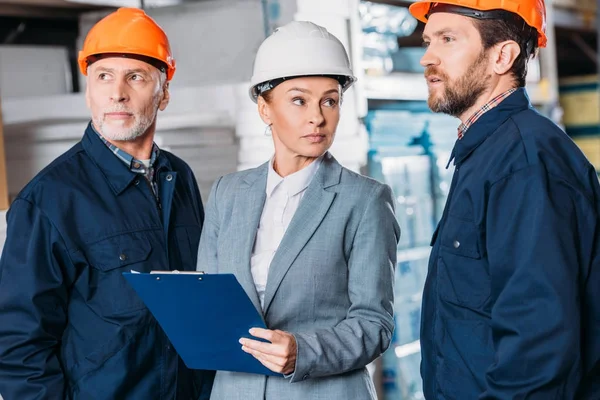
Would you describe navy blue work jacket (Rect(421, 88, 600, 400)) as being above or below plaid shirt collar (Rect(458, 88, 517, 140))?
below

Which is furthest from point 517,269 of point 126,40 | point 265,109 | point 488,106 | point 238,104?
point 238,104

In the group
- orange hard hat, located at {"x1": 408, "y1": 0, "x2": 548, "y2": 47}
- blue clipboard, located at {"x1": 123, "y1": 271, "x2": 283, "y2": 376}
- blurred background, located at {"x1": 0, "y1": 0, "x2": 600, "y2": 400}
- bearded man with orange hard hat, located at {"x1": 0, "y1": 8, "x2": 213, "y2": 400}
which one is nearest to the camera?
blue clipboard, located at {"x1": 123, "y1": 271, "x2": 283, "y2": 376}

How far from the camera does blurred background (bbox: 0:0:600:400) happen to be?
11.3 feet

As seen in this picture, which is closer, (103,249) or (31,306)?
(31,306)

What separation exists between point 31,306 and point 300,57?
3.22ft

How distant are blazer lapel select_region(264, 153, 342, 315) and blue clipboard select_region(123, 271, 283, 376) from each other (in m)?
0.16

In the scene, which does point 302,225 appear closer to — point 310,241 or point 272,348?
point 310,241

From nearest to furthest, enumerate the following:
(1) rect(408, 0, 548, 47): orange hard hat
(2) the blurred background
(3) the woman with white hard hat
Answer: (1) rect(408, 0, 548, 47): orange hard hat → (3) the woman with white hard hat → (2) the blurred background

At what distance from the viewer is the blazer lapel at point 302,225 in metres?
2.13

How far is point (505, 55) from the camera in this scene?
78.5 inches

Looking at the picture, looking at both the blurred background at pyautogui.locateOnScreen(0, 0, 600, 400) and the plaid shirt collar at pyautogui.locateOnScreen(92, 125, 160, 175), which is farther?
the blurred background at pyautogui.locateOnScreen(0, 0, 600, 400)

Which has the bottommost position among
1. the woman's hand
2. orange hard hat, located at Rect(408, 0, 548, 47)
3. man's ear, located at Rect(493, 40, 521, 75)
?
the woman's hand

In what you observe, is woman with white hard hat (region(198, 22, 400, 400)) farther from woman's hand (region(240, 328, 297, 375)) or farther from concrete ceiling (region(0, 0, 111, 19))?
concrete ceiling (region(0, 0, 111, 19))

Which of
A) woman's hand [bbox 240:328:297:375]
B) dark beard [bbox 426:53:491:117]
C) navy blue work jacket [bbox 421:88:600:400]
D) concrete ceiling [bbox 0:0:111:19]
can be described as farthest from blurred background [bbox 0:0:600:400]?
navy blue work jacket [bbox 421:88:600:400]
